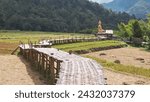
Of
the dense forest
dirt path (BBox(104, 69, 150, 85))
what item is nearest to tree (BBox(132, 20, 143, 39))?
the dense forest

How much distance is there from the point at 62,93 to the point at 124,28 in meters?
93.0

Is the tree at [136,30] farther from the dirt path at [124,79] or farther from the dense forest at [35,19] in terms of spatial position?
the dirt path at [124,79]

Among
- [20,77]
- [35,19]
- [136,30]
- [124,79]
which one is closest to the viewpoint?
[124,79]

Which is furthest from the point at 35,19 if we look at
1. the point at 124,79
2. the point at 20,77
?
the point at 124,79

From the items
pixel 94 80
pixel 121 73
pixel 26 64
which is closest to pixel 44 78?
pixel 121 73

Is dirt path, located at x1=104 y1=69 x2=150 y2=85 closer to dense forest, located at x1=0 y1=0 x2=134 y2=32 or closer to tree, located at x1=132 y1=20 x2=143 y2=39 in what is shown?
tree, located at x1=132 y1=20 x2=143 y2=39

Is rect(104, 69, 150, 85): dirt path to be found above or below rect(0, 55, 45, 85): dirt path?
above

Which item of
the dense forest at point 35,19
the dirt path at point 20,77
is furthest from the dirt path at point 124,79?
the dense forest at point 35,19

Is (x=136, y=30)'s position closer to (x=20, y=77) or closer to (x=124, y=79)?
(x=20, y=77)

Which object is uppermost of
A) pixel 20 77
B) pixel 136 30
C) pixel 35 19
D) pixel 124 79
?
pixel 35 19

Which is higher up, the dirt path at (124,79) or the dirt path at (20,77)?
the dirt path at (124,79)

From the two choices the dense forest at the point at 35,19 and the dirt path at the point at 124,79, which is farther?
the dense forest at the point at 35,19

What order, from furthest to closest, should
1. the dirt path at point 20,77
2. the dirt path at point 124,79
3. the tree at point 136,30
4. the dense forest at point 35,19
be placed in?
the dense forest at point 35,19, the tree at point 136,30, the dirt path at point 20,77, the dirt path at point 124,79

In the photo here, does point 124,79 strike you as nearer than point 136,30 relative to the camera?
Yes
